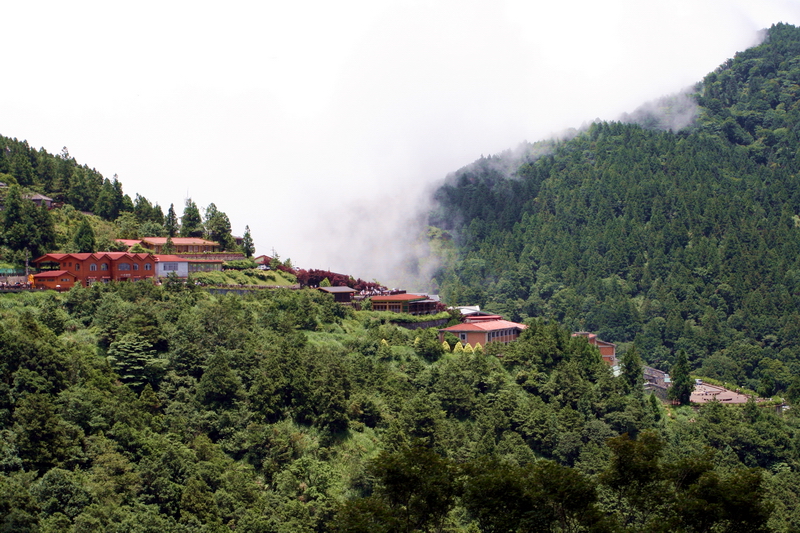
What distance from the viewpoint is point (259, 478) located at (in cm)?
5381

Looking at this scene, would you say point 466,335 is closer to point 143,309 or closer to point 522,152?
point 143,309

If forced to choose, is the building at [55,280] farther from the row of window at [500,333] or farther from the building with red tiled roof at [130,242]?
the row of window at [500,333]

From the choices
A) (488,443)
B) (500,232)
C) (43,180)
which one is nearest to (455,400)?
(488,443)

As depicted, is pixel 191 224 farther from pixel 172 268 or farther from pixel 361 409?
pixel 361 409

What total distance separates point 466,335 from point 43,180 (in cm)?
4435

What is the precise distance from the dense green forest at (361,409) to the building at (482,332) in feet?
8.86

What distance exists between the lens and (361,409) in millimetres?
63062

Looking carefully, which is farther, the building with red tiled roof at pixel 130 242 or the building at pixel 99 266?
the building with red tiled roof at pixel 130 242

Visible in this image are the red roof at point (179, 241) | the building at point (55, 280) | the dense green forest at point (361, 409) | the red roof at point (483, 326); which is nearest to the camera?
the dense green forest at point (361, 409)

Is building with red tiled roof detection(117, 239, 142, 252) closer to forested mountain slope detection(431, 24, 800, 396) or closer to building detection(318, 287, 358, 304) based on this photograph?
building detection(318, 287, 358, 304)

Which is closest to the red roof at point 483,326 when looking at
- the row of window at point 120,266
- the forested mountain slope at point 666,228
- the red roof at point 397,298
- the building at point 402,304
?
the building at point 402,304

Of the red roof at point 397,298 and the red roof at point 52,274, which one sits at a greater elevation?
the red roof at point 52,274

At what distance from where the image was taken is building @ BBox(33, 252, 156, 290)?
70.1 m

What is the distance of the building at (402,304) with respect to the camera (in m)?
85.2
